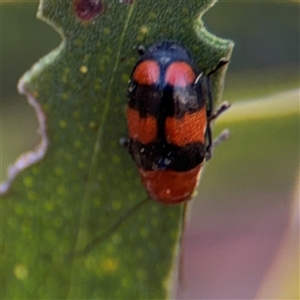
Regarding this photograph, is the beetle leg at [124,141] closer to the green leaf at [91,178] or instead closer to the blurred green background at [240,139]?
the green leaf at [91,178]

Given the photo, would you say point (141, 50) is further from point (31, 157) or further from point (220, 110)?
point (31, 157)

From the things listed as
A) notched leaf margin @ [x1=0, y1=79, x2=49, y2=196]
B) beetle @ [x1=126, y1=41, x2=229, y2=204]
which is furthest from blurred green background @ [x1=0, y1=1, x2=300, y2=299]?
beetle @ [x1=126, y1=41, x2=229, y2=204]

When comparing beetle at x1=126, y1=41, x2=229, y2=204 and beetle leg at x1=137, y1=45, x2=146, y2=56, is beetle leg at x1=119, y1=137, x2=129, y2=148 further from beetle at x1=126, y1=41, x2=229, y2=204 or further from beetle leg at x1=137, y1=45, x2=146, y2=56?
beetle leg at x1=137, y1=45, x2=146, y2=56

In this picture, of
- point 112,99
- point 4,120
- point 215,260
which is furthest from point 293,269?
point 4,120

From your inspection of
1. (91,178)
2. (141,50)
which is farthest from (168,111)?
(91,178)

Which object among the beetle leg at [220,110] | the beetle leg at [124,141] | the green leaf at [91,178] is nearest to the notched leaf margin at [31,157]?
the green leaf at [91,178]

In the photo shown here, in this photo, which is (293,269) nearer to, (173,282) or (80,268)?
(173,282)

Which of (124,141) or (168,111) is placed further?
(124,141)
